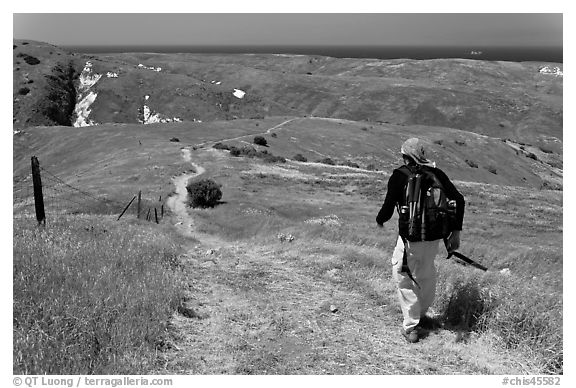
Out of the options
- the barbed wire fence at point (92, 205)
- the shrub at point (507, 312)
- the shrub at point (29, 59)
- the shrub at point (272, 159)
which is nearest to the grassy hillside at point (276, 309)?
the shrub at point (507, 312)

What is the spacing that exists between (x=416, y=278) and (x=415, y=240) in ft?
2.71

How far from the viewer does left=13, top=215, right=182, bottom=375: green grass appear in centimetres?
592

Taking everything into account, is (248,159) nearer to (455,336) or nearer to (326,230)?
(326,230)

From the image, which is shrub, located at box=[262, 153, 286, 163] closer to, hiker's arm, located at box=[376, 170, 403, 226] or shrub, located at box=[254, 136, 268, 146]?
shrub, located at box=[254, 136, 268, 146]

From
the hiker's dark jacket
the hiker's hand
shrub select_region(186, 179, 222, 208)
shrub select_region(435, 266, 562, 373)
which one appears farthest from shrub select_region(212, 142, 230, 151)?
the hiker's hand

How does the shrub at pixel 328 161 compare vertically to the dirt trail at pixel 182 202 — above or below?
below

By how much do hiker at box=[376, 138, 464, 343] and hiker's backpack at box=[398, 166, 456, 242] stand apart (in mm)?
16

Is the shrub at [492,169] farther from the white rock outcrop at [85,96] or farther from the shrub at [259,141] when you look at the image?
the white rock outcrop at [85,96]

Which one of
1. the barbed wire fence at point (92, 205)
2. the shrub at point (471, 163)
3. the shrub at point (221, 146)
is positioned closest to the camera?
the barbed wire fence at point (92, 205)

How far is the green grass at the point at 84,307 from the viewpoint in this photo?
19.4 ft

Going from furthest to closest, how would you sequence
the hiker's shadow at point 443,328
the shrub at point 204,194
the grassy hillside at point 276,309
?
the shrub at point 204,194 < the hiker's shadow at point 443,328 < the grassy hillside at point 276,309

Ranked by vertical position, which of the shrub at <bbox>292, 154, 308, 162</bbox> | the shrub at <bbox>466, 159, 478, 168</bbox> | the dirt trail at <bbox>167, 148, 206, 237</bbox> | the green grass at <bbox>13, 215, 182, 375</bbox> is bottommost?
the shrub at <bbox>466, 159, 478, 168</bbox>

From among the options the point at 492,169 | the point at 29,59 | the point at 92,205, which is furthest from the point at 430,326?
the point at 29,59
